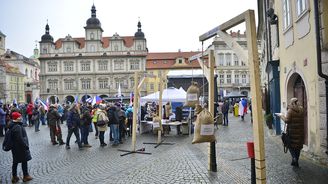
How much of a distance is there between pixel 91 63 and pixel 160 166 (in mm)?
65916

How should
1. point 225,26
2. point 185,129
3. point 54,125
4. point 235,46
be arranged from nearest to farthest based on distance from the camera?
1. point 235,46
2. point 225,26
3. point 54,125
4. point 185,129

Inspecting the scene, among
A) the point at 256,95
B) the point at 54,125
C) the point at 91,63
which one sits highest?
the point at 91,63

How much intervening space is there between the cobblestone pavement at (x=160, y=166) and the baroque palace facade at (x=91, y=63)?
195 feet

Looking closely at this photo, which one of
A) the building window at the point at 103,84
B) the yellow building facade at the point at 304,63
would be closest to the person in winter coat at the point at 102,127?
the yellow building facade at the point at 304,63

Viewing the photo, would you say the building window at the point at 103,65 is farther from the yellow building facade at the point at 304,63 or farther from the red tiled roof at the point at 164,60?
the yellow building facade at the point at 304,63

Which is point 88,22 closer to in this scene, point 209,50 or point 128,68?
point 128,68

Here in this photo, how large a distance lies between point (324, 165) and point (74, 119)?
8814 millimetres

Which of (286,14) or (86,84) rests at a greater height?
(86,84)

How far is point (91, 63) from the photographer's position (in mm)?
72250

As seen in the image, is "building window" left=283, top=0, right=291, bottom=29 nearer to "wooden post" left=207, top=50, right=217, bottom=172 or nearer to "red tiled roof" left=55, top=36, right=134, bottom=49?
"wooden post" left=207, top=50, right=217, bottom=172

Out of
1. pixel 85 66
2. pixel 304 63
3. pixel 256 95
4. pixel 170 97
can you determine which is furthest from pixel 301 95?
pixel 85 66

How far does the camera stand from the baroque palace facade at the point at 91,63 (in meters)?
71.2

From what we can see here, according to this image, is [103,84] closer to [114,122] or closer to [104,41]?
[104,41]

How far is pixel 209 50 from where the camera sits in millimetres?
8570
